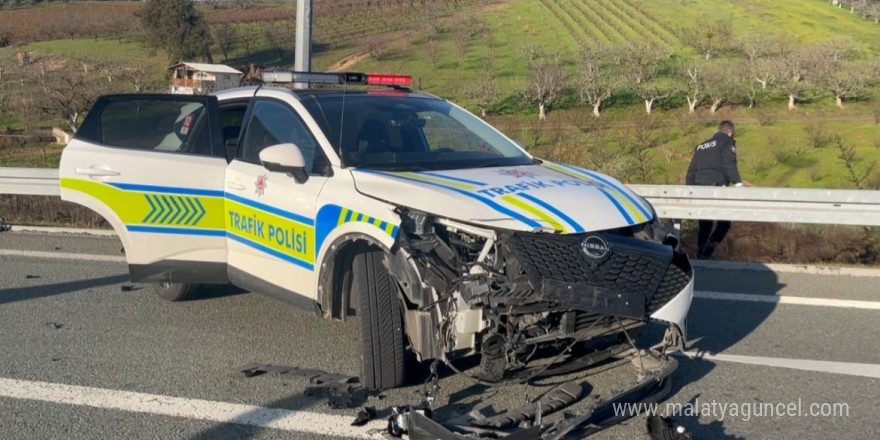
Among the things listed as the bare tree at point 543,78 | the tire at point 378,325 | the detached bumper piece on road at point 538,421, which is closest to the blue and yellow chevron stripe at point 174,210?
the tire at point 378,325

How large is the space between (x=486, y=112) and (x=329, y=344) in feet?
76.4

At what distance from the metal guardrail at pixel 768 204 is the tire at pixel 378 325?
4.84 m

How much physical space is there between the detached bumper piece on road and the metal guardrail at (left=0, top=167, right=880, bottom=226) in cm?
438

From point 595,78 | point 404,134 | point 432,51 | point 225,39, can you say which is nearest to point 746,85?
point 595,78

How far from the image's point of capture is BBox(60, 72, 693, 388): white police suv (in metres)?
4.14

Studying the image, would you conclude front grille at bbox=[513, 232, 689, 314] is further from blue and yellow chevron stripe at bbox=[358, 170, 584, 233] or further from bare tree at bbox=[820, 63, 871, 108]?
bare tree at bbox=[820, 63, 871, 108]

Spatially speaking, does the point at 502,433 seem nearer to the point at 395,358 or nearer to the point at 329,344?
the point at 395,358

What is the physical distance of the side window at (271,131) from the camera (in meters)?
5.48

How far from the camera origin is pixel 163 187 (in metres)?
5.94

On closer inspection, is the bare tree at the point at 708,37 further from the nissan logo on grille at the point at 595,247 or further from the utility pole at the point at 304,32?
the nissan logo on grille at the point at 595,247

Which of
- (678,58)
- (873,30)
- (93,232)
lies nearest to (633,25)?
(678,58)

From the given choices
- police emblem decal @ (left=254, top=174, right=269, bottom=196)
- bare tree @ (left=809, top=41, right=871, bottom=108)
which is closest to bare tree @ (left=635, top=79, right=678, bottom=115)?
bare tree @ (left=809, top=41, right=871, bottom=108)

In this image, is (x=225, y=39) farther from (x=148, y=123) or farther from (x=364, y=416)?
(x=364, y=416)

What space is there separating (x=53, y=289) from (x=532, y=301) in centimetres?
477
